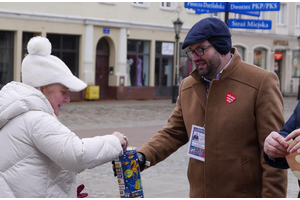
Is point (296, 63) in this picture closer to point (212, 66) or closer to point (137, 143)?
point (137, 143)

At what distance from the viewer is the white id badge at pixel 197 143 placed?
3410 millimetres

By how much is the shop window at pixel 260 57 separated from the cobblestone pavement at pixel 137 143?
15.4m

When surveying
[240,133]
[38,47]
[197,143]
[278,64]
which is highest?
[278,64]

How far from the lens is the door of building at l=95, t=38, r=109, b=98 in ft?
87.5

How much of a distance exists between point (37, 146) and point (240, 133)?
128 centimetres

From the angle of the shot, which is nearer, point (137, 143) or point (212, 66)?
point (212, 66)

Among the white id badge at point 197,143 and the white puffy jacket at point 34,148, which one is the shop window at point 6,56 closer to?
the white id badge at point 197,143

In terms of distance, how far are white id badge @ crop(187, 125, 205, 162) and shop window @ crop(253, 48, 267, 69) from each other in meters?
32.7

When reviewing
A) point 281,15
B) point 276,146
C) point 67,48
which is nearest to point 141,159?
point 276,146

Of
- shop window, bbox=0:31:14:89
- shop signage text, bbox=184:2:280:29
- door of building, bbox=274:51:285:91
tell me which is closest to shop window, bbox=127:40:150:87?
shop window, bbox=0:31:14:89

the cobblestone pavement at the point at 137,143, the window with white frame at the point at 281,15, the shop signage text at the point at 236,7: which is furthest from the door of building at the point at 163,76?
the shop signage text at the point at 236,7

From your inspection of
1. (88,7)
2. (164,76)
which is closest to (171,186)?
(88,7)

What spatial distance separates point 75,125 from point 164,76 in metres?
14.9

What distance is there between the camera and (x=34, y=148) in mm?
2770
